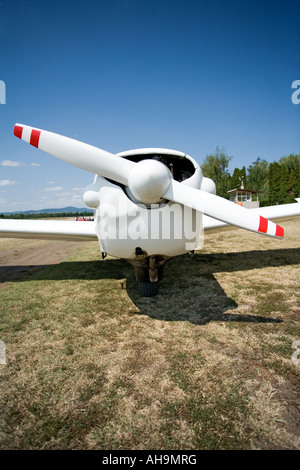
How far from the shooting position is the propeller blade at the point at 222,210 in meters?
2.68

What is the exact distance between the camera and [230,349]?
286 centimetres

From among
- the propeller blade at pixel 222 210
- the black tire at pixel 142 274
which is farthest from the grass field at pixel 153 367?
the propeller blade at pixel 222 210

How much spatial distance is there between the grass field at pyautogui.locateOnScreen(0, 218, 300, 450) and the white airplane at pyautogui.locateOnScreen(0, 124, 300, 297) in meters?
1.14

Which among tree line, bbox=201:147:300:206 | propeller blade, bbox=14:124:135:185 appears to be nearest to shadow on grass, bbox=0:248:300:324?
propeller blade, bbox=14:124:135:185

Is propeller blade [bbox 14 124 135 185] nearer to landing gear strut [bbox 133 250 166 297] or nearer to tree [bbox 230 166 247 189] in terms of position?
landing gear strut [bbox 133 250 166 297]

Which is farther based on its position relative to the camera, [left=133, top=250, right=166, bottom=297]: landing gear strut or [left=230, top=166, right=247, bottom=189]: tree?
[left=230, top=166, right=247, bottom=189]: tree

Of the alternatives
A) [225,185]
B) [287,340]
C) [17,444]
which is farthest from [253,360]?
[225,185]

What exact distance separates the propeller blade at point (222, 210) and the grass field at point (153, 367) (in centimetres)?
153

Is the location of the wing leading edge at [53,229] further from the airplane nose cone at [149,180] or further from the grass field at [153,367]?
the airplane nose cone at [149,180]

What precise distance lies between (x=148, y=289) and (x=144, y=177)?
2524 mm

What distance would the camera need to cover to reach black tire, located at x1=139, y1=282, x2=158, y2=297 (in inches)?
173

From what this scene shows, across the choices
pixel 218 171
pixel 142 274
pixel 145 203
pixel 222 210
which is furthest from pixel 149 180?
pixel 218 171

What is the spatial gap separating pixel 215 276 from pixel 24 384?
4.49 metres

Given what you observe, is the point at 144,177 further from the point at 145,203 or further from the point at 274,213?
the point at 274,213
